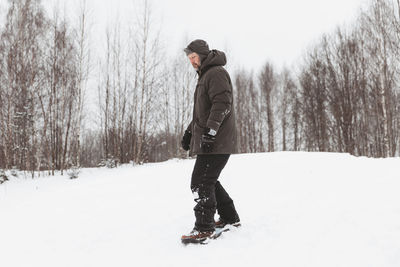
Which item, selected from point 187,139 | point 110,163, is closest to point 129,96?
point 110,163

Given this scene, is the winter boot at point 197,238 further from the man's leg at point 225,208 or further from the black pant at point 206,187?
the man's leg at point 225,208

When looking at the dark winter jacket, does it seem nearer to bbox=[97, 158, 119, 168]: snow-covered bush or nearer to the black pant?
the black pant

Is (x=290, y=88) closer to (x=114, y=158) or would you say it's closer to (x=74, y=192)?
(x=114, y=158)

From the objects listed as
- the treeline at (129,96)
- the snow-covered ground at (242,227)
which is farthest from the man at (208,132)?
the treeline at (129,96)

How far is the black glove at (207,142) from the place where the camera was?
2293 mm

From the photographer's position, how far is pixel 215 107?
93.0 inches

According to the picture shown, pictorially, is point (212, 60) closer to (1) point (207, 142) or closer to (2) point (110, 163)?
(1) point (207, 142)

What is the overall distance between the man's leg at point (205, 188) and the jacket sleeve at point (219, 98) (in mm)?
356

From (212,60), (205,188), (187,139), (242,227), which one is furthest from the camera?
(187,139)

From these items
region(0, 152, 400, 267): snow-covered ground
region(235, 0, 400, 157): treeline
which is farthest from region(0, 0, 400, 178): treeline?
region(0, 152, 400, 267): snow-covered ground

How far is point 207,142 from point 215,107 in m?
0.34

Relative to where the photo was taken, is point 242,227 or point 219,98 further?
point 242,227

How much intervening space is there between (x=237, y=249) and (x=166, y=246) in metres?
0.67

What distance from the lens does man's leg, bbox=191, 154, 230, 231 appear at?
7.89 ft
